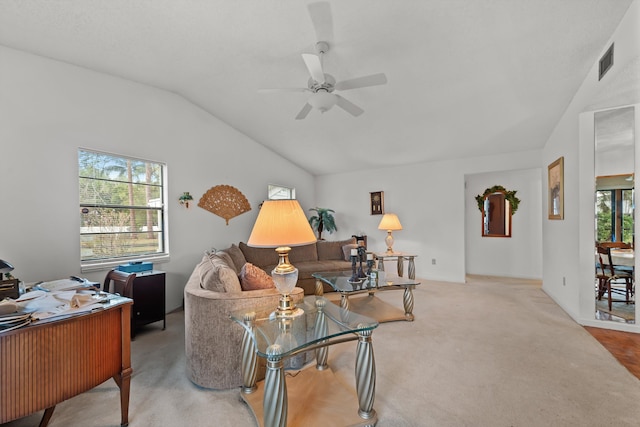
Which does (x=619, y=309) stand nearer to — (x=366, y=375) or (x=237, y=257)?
(x=366, y=375)

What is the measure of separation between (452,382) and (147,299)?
303 centimetres

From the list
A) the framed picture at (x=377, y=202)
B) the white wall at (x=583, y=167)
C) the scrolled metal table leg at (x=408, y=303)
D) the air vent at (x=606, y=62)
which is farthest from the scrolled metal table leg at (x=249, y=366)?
the framed picture at (x=377, y=202)

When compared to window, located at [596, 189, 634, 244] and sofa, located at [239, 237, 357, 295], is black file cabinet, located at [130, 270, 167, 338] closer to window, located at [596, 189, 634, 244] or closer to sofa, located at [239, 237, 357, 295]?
sofa, located at [239, 237, 357, 295]

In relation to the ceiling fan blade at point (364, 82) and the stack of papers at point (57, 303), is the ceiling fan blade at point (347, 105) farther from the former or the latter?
the stack of papers at point (57, 303)

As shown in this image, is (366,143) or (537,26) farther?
(366,143)

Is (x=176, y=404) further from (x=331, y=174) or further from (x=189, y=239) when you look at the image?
(x=331, y=174)

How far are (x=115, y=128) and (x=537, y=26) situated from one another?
4.34 metres

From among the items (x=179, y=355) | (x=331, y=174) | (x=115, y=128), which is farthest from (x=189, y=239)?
(x=331, y=174)

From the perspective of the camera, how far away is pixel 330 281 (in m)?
3.60

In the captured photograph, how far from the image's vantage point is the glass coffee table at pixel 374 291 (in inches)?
130

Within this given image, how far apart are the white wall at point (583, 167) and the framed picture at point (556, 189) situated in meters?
0.09

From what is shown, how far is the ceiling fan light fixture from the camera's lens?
268cm

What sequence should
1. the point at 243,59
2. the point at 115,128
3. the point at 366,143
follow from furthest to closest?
1. the point at 366,143
2. the point at 115,128
3. the point at 243,59

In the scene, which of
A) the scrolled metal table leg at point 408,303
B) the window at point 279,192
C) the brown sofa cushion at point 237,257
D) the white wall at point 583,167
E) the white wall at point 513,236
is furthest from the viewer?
the window at point 279,192
